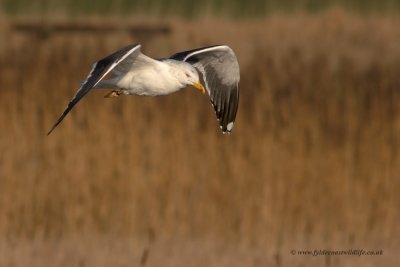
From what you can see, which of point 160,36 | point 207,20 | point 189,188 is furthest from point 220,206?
point 207,20

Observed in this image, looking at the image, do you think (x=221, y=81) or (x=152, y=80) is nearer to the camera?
(x=152, y=80)

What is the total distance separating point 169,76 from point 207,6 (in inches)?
607

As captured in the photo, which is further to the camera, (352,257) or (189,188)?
(189,188)

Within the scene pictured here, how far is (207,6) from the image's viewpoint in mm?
22984

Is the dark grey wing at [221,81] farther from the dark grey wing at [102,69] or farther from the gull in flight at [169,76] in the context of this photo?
the dark grey wing at [102,69]

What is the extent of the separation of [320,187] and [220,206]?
0.79 metres

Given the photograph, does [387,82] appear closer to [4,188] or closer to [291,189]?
[291,189]

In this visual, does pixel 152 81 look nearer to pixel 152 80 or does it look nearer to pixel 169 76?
pixel 152 80

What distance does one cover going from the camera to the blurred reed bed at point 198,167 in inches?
373

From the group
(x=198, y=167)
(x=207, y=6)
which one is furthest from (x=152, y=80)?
(x=207, y=6)

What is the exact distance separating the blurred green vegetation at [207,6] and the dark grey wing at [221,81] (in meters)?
11.6

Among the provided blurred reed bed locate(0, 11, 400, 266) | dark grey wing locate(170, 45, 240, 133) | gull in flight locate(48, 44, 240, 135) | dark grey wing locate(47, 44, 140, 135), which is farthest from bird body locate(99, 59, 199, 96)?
blurred reed bed locate(0, 11, 400, 266)

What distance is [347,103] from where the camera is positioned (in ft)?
33.0

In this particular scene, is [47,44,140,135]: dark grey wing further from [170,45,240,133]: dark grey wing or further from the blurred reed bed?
the blurred reed bed
